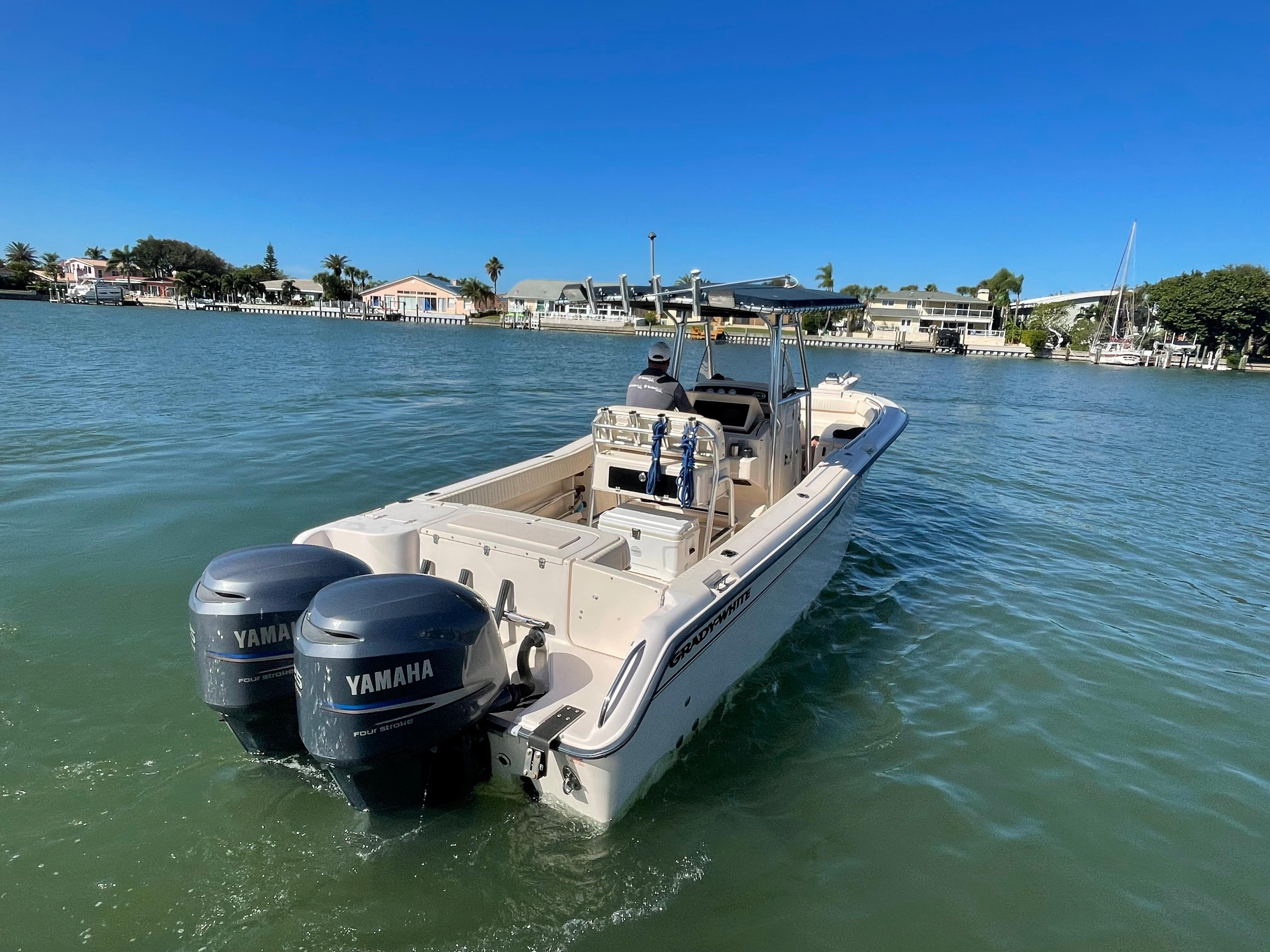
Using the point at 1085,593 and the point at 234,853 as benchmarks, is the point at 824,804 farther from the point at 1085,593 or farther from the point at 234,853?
the point at 1085,593

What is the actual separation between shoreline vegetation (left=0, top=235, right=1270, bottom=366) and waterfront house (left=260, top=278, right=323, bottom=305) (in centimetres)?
27

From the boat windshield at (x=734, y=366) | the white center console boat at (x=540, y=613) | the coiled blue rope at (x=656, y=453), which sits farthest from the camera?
the boat windshield at (x=734, y=366)

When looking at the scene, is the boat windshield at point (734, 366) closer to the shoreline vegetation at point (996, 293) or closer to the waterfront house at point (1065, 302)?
the shoreline vegetation at point (996, 293)

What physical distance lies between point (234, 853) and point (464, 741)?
109cm

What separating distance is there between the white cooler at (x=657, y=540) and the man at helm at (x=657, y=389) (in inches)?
41.9

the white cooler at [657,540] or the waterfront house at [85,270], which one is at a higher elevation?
the waterfront house at [85,270]

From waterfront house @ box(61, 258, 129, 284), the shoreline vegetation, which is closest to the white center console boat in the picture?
the shoreline vegetation

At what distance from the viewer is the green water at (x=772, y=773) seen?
2787 mm

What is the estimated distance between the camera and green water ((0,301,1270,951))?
9.14 feet

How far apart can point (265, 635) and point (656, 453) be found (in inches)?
105

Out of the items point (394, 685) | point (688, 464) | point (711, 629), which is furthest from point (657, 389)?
point (394, 685)

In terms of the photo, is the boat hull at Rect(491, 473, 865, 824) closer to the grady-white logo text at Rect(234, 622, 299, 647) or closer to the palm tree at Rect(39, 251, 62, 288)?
the grady-white logo text at Rect(234, 622, 299, 647)

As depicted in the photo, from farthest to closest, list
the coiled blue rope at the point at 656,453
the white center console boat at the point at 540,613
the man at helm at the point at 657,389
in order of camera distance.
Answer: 1. the man at helm at the point at 657,389
2. the coiled blue rope at the point at 656,453
3. the white center console boat at the point at 540,613

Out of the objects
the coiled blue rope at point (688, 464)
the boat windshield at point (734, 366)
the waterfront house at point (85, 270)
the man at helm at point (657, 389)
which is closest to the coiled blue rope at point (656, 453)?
the coiled blue rope at point (688, 464)
